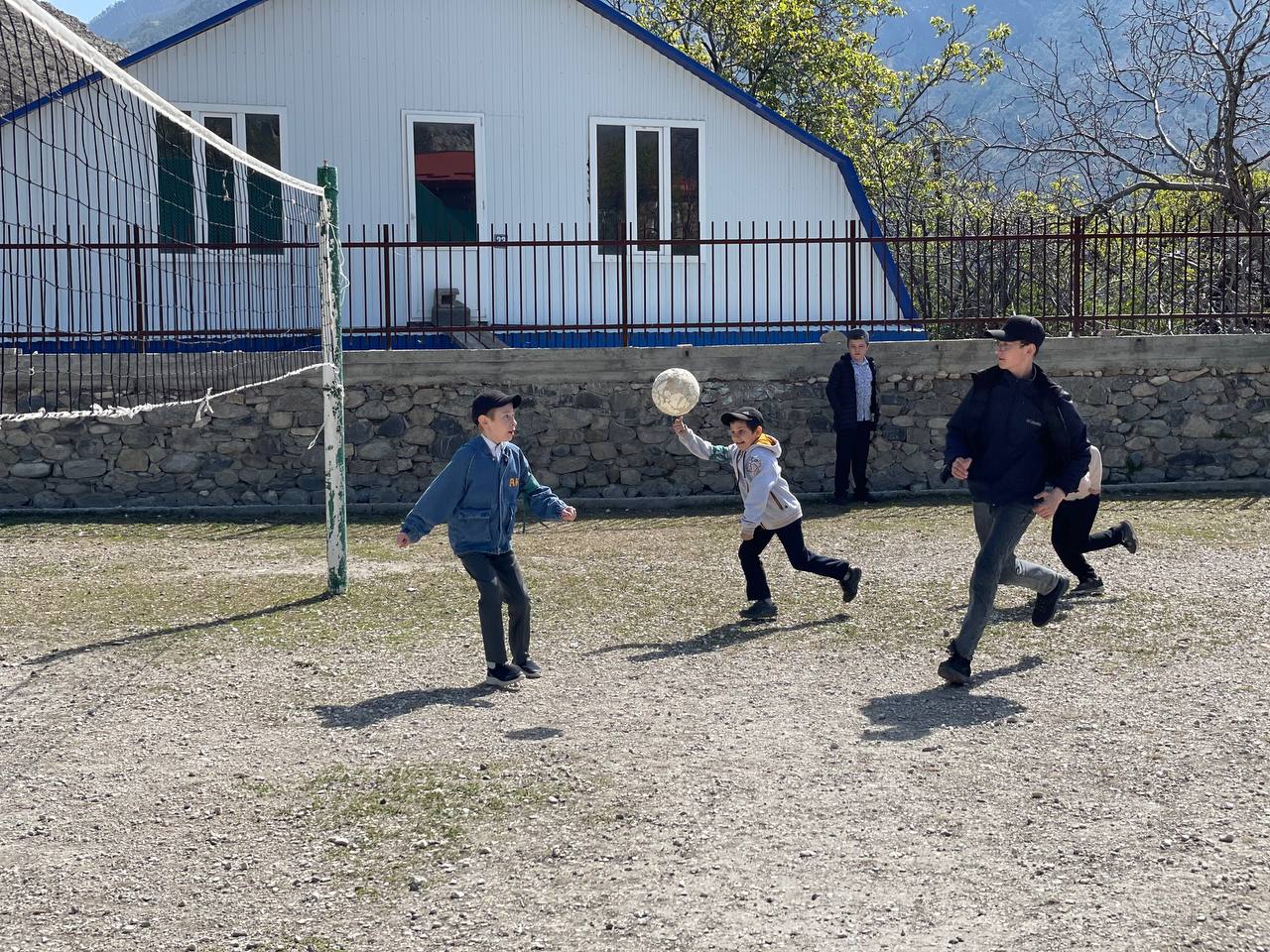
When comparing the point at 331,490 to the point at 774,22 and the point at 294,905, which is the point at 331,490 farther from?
the point at 774,22

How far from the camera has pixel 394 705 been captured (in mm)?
7062

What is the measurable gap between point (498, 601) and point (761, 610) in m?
2.21

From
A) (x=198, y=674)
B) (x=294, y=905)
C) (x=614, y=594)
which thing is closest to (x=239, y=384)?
(x=614, y=594)

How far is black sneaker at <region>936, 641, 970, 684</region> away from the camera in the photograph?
7207mm

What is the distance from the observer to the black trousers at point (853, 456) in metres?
14.0

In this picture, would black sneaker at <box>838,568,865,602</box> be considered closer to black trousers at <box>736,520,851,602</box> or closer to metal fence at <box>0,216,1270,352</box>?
black trousers at <box>736,520,851,602</box>

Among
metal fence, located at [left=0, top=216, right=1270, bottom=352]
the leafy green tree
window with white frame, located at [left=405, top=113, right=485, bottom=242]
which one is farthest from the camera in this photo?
the leafy green tree

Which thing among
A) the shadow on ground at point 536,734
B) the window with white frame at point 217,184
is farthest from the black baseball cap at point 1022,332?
the window with white frame at point 217,184

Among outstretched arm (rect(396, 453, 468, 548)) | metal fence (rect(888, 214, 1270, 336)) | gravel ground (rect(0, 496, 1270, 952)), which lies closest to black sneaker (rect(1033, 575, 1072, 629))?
gravel ground (rect(0, 496, 1270, 952))

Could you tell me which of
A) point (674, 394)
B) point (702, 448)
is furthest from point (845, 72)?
point (702, 448)

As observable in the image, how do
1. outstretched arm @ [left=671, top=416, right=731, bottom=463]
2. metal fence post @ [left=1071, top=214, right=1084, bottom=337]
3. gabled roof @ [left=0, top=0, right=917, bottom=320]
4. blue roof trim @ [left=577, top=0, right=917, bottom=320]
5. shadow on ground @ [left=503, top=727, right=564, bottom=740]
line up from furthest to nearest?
blue roof trim @ [left=577, top=0, right=917, bottom=320] → gabled roof @ [left=0, top=0, right=917, bottom=320] → metal fence post @ [left=1071, top=214, right=1084, bottom=337] → outstretched arm @ [left=671, top=416, right=731, bottom=463] → shadow on ground @ [left=503, top=727, right=564, bottom=740]

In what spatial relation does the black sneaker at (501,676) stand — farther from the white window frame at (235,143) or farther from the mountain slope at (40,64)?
the mountain slope at (40,64)

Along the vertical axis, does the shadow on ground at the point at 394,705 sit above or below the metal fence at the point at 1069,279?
below

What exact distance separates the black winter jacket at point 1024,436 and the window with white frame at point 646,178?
10979 millimetres
